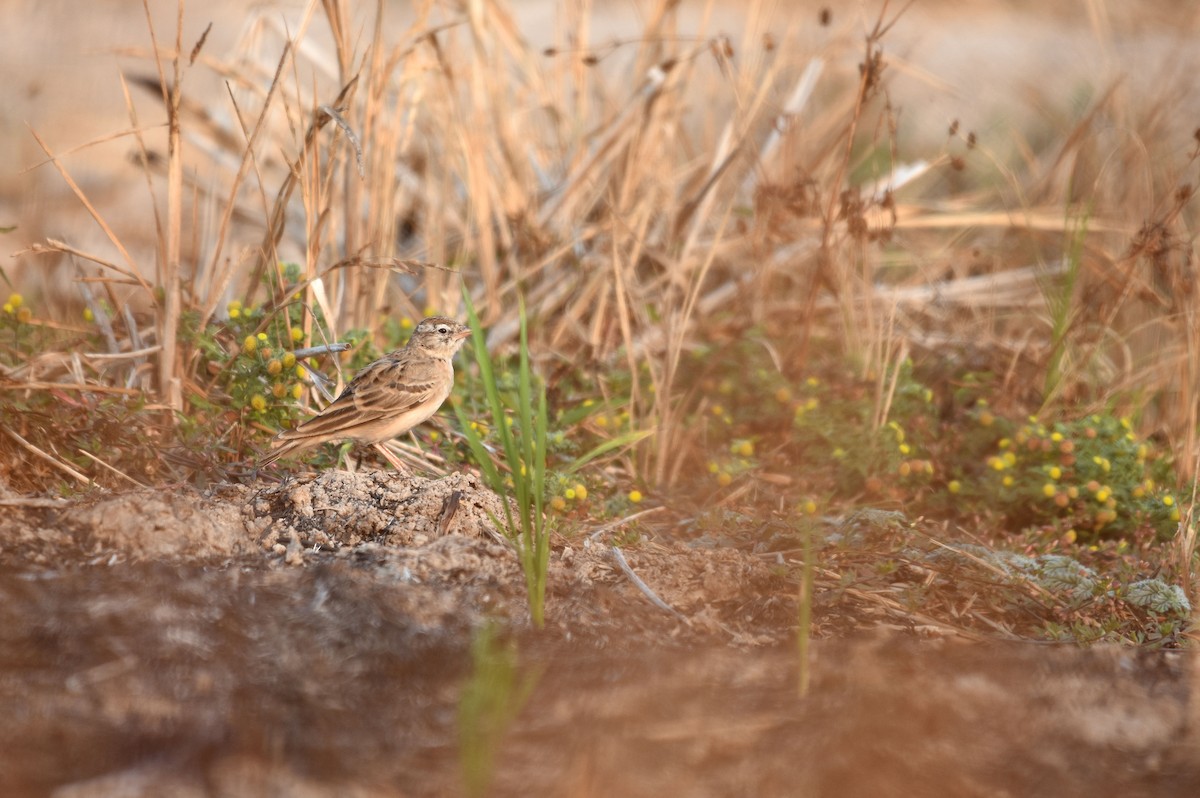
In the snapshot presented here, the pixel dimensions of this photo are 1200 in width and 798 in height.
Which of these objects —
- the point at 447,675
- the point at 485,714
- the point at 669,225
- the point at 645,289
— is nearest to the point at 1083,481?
the point at 645,289

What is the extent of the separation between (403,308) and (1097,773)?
412 cm

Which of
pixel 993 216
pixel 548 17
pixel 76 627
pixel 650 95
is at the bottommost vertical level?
pixel 76 627

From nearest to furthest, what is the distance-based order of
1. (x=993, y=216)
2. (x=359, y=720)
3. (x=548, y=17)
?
(x=359, y=720) < (x=993, y=216) < (x=548, y=17)

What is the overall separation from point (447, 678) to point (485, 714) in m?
0.39

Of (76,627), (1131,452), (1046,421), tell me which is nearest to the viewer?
(76,627)

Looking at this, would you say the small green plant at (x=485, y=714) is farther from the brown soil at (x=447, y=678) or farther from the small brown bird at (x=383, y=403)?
the small brown bird at (x=383, y=403)

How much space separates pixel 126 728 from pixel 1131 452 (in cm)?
406

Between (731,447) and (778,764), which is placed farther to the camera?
(731,447)

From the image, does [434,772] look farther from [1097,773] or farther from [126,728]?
[1097,773]

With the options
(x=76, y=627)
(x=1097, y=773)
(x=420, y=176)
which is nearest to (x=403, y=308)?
(x=420, y=176)

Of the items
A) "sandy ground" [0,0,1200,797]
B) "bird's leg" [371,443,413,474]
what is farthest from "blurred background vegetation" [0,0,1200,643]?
"sandy ground" [0,0,1200,797]

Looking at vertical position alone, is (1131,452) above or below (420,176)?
below

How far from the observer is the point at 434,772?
8.43 feet

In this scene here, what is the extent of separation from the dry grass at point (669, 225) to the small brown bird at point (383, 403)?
383 mm
